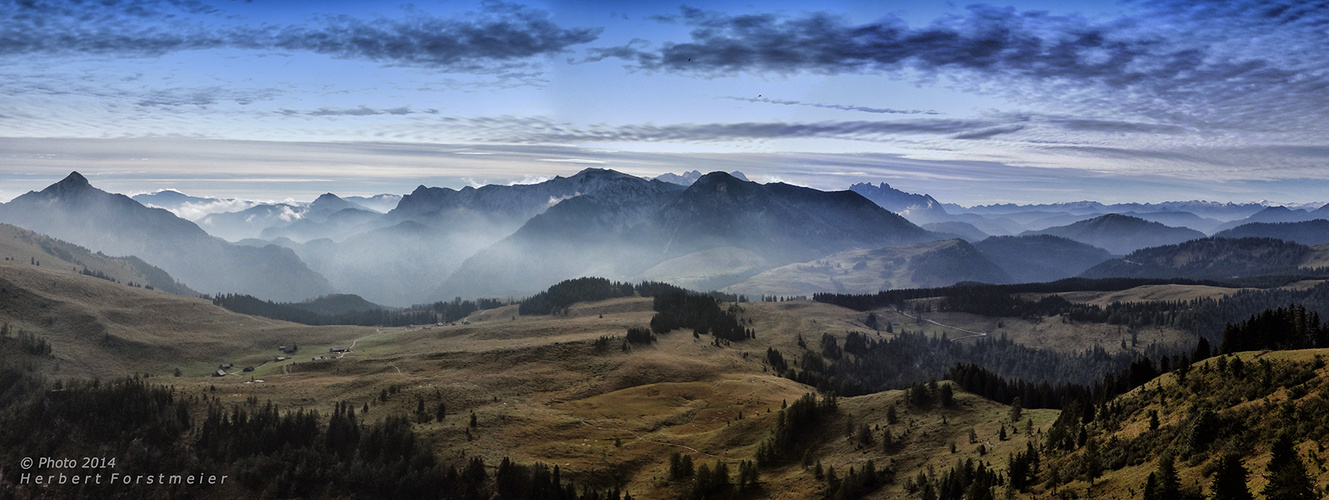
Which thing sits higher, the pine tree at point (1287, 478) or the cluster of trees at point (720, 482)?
the pine tree at point (1287, 478)

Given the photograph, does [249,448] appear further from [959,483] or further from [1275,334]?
[1275,334]

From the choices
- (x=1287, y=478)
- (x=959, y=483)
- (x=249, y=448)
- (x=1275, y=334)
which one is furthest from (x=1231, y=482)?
(x=249, y=448)

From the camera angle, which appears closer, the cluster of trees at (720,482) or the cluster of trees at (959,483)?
the cluster of trees at (959,483)

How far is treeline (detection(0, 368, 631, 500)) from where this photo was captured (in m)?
104

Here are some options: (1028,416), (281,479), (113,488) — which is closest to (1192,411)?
(1028,416)

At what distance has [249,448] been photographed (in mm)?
116750

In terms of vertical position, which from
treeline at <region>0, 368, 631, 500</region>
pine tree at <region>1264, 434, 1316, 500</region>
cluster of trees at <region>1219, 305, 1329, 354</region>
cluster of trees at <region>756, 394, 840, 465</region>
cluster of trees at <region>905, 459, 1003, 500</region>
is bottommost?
treeline at <region>0, 368, 631, 500</region>

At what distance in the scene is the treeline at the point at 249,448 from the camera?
342 ft

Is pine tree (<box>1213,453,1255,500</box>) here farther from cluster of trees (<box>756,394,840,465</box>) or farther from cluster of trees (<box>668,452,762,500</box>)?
cluster of trees (<box>756,394,840,465</box>)

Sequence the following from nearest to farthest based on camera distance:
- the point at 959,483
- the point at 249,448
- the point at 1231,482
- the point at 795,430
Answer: the point at 1231,482, the point at 959,483, the point at 795,430, the point at 249,448

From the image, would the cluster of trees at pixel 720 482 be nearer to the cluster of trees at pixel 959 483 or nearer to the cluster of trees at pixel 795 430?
the cluster of trees at pixel 795 430

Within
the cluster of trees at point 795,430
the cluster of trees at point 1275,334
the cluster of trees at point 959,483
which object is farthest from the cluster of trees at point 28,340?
the cluster of trees at point 1275,334

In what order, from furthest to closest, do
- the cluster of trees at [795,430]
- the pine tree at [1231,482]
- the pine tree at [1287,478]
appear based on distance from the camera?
1. the cluster of trees at [795,430]
2. the pine tree at [1231,482]
3. the pine tree at [1287,478]

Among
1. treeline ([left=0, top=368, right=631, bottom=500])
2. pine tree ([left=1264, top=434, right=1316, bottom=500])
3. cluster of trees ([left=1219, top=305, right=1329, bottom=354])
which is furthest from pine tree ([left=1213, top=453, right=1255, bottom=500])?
treeline ([left=0, top=368, right=631, bottom=500])
